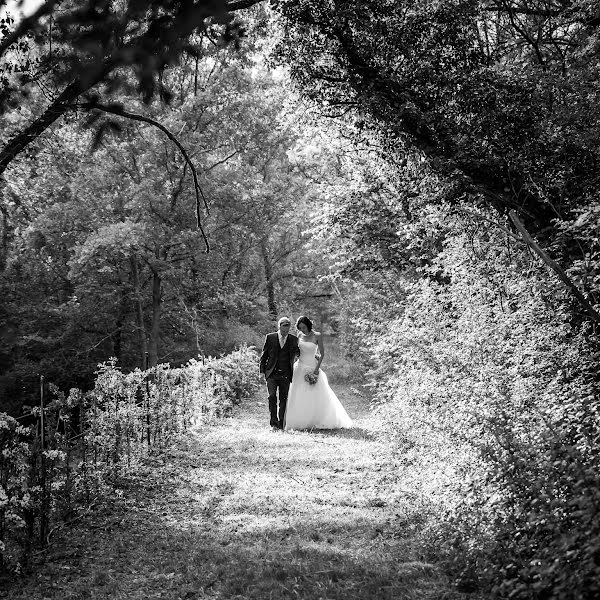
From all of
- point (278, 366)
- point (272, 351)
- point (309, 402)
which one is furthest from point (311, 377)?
point (272, 351)

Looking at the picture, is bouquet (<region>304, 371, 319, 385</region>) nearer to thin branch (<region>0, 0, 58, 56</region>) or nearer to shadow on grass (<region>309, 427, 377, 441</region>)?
shadow on grass (<region>309, 427, 377, 441</region>)

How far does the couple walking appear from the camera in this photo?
11.5m

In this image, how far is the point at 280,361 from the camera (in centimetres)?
1145

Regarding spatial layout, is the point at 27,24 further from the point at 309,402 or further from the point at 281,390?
the point at 309,402

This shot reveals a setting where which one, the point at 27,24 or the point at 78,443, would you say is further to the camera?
the point at 78,443

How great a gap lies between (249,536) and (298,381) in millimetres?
6638

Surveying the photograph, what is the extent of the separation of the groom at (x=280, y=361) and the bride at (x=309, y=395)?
0.88 ft

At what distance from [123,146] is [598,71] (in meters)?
16.2

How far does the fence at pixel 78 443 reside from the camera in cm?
482

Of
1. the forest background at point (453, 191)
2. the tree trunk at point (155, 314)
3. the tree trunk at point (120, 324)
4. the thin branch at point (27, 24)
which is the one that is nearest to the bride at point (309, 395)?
the forest background at point (453, 191)

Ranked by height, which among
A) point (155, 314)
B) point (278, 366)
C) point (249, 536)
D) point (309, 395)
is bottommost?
point (249, 536)

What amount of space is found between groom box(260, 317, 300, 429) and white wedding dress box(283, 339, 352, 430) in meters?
0.27

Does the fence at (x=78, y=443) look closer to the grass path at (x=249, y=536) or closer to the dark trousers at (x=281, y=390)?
the grass path at (x=249, y=536)

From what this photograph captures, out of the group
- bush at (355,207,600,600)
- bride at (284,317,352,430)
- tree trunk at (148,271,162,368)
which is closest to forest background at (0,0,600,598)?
bush at (355,207,600,600)
